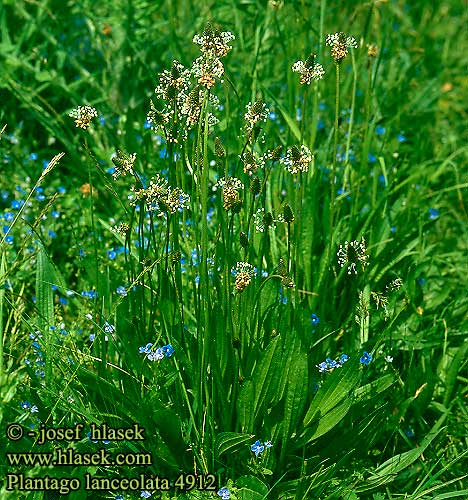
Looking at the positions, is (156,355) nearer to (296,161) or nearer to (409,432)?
(296,161)

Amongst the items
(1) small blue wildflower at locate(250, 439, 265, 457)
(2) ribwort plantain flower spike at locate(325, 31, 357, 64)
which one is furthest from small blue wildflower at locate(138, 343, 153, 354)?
(2) ribwort plantain flower spike at locate(325, 31, 357, 64)

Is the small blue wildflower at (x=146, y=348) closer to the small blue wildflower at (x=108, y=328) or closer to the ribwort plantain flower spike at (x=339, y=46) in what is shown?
the small blue wildflower at (x=108, y=328)

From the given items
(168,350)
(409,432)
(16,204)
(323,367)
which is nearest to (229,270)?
(168,350)

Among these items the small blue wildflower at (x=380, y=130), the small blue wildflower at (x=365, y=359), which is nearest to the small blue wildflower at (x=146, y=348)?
the small blue wildflower at (x=365, y=359)

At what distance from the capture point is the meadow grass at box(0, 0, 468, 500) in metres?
2.18

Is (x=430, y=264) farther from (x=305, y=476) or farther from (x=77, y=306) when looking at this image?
(x=77, y=306)

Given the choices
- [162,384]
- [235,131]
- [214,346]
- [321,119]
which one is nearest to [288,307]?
[214,346]

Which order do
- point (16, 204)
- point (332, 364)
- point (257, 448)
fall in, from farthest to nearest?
point (16, 204), point (332, 364), point (257, 448)

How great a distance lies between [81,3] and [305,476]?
2649 mm

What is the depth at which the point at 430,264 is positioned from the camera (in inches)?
118

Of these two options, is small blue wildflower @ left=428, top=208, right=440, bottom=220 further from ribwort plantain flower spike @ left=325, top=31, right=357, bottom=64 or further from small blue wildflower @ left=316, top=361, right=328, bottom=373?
ribwort plantain flower spike @ left=325, top=31, right=357, bottom=64

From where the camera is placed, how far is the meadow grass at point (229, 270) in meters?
2.18

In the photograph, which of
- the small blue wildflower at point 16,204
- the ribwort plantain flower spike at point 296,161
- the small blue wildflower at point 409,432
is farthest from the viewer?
the small blue wildflower at point 16,204

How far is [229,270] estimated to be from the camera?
2.17 meters
